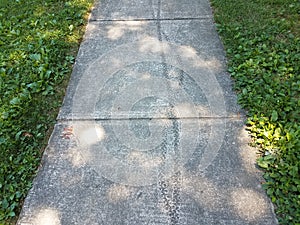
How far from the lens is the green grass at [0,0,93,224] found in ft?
7.20

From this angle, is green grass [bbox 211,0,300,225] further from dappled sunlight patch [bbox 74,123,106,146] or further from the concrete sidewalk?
dappled sunlight patch [bbox 74,123,106,146]

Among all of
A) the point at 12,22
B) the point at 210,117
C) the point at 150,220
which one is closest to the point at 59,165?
the point at 150,220

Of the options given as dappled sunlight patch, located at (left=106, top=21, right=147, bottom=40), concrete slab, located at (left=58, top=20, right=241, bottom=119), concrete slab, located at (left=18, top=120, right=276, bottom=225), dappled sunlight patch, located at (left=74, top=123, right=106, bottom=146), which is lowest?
concrete slab, located at (left=18, top=120, right=276, bottom=225)

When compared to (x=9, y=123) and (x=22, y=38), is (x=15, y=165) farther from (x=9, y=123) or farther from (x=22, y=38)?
(x=22, y=38)

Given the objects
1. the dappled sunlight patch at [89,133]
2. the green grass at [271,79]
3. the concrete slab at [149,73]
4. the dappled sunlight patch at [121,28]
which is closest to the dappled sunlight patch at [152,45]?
the concrete slab at [149,73]

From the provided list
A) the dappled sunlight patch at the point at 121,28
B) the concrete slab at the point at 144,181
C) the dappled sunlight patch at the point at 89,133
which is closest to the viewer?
the concrete slab at the point at 144,181

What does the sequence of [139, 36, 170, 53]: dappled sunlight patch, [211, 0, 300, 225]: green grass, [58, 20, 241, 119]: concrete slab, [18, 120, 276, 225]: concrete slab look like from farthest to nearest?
[139, 36, 170, 53]: dappled sunlight patch < [58, 20, 241, 119]: concrete slab < [211, 0, 300, 225]: green grass < [18, 120, 276, 225]: concrete slab

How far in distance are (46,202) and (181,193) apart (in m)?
0.85

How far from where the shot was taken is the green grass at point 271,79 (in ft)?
6.75

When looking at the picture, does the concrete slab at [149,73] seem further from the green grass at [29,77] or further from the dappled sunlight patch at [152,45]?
the green grass at [29,77]

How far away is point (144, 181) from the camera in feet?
6.94

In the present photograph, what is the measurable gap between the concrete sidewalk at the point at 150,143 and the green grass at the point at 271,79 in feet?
0.33

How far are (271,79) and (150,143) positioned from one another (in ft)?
3.87

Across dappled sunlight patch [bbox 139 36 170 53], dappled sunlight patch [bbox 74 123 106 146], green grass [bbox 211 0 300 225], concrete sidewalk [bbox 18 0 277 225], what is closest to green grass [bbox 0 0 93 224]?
concrete sidewalk [bbox 18 0 277 225]
